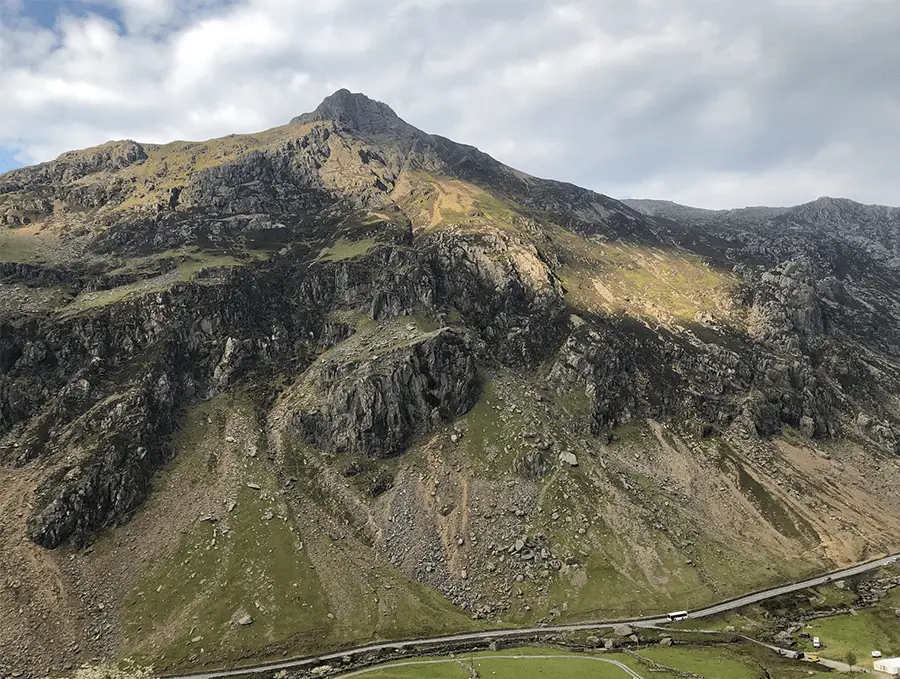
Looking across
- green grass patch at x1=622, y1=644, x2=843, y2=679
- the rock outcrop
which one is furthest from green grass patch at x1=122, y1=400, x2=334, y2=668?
green grass patch at x1=622, y1=644, x2=843, y2=679

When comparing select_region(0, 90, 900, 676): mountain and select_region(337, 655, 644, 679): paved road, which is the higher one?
select_region(0, 90, 900, 676): mountain

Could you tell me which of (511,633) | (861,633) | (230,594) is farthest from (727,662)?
(230,594)

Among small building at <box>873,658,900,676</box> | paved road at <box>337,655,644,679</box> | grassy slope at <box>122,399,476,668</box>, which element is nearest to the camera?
small building at <box>873,658,900,676</box>

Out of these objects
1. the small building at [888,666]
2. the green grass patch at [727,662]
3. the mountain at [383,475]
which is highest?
the mountain at [383,475]

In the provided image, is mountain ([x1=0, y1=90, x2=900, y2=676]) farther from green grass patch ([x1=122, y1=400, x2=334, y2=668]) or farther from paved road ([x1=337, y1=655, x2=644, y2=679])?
paved road ([x1=337, y1=655, x2=644, y2=679])

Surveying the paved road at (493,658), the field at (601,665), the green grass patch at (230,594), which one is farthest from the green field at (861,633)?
the green grass patch at (230,594)

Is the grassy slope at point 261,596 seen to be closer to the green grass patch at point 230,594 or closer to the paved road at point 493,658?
the green grass patch at point 230,594

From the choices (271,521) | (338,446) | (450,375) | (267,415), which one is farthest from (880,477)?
(267,415)

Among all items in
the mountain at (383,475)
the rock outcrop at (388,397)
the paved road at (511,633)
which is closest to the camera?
the paved road at (511,633)
